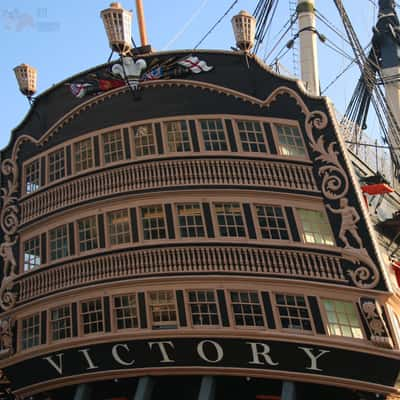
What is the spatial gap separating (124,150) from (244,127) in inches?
175

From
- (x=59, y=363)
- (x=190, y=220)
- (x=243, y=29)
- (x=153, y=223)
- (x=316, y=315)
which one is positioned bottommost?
(x=316, y=315)

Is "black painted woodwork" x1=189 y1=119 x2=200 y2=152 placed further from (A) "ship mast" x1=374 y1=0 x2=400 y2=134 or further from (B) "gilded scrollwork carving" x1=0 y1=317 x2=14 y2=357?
(A) "ship mast" x1=374 y1=0 x2=400 y2=134

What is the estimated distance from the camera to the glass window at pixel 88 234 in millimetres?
25984

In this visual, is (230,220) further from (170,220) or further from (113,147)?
(113,147)

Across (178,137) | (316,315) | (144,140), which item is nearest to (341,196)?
(316,315)

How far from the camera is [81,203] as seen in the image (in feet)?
86.4

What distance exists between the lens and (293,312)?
2333cm

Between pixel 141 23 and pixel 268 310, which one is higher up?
pixel 141 23

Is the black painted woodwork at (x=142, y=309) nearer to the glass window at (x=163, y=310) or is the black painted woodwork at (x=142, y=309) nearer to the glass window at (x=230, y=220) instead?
the glass window at (x=163, y=310)

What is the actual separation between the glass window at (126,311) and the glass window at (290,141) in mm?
7315

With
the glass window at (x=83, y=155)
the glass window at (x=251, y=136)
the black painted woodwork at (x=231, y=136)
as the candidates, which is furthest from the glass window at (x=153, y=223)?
the glass window at (x=251, y=136)

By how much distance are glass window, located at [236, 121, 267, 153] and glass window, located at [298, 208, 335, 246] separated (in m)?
2.64

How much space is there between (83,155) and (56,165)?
140cm

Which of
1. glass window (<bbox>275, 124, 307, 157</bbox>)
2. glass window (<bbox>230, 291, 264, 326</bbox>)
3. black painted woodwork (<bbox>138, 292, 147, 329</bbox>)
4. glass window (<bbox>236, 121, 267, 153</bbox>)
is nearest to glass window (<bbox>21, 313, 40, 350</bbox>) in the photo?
black painted woodwork (<bbox>138, 292, 147, 329</bbox>)
